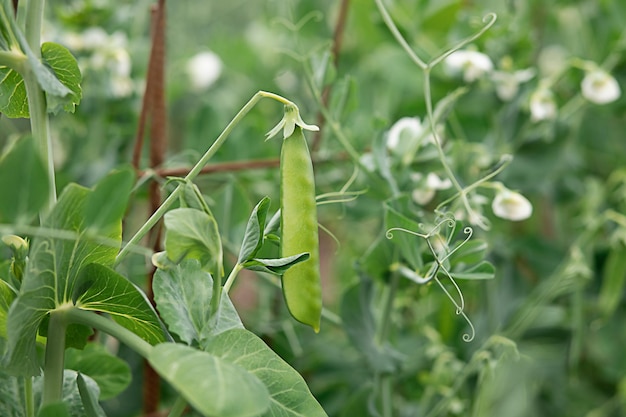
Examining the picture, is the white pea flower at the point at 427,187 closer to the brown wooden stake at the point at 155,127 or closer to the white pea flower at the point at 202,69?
the brown wooden stake at the point at 155,127

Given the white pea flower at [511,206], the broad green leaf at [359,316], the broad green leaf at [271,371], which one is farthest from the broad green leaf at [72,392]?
Result: the white pea flower at [511,206]

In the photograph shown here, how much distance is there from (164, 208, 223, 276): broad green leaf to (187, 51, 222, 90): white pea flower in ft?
1.86

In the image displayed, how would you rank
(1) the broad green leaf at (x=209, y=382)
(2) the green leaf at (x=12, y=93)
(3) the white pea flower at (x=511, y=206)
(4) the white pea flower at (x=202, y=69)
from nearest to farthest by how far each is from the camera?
1. (1) the broad green leaf at (x=209, y=382)
2. (2) the green leaf at (x=12, y=93)
3. (3) the white pea flower at (x=511, y=206)
4. (4) the white pea flower at (x=202, y=69)

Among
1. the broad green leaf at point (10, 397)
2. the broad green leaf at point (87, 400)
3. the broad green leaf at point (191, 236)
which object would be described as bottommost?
the broad green leaf at point (10, 397)

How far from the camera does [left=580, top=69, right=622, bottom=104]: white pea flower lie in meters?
0.72

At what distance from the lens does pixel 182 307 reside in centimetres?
38

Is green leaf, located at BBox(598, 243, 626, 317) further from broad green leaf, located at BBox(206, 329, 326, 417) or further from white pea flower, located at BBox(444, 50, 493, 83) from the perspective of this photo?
broad green leaf, located at BBox(206, 329, 326, 417)

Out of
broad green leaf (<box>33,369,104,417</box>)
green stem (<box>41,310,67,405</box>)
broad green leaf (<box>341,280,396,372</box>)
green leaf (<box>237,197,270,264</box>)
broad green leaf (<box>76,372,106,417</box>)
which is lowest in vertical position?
broad green leaf (<box>341,280,396,372</box>)

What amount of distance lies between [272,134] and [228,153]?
14.5 inches

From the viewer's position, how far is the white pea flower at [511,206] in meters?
0.58

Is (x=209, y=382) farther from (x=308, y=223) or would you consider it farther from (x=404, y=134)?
(x=404, y=134)

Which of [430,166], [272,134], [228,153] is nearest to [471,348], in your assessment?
[430,166]

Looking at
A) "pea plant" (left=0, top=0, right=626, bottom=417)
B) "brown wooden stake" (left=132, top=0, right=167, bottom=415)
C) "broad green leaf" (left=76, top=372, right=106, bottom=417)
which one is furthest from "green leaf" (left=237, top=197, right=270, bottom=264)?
"brown wooden stake" (left=132, top=0, right=167, bottom=415)

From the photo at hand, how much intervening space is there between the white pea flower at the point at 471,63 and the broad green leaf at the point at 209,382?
1.44 ft
